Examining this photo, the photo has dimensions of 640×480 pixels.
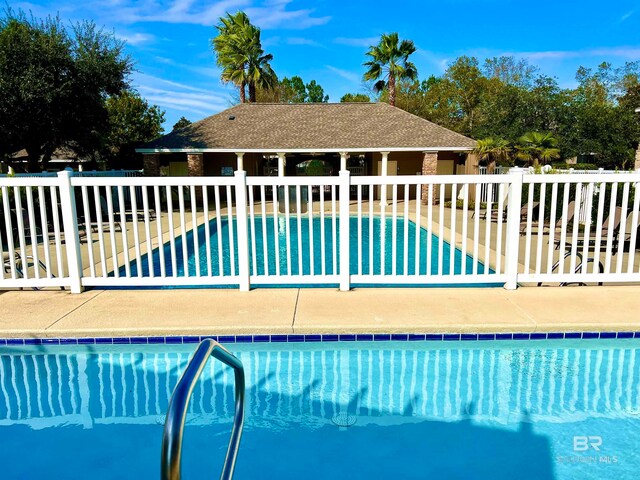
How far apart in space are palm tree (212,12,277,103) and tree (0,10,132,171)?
1274 centimetres

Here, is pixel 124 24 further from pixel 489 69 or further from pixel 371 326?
pixel 489 69

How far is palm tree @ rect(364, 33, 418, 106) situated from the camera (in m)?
31.7

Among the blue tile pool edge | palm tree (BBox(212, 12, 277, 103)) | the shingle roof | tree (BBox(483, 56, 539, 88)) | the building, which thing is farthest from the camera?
tree (BBox(483, 56, 539, 88))

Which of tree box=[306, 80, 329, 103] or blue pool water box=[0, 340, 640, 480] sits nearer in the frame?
blue pool water box=[0, 340, 640, 480]

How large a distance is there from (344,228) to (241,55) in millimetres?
28738

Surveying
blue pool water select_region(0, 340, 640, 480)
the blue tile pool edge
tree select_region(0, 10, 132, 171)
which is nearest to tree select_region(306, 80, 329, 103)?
tree select_region(0, 10, 132, 171)

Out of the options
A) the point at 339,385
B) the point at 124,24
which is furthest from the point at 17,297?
the point at 124,24

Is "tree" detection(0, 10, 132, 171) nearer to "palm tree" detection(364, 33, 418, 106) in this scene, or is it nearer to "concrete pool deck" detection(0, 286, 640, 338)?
"concrete pool deck" detection(0, 286, 640, 338)

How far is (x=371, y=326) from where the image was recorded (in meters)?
4.40

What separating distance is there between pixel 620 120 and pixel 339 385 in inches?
1182

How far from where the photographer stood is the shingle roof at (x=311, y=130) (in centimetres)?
2241

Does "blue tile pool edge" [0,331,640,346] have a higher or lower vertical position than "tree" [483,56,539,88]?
lower

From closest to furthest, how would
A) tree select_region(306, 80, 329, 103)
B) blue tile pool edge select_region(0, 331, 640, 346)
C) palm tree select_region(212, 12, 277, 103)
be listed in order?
blue tile pool edge select_region(0, 331, 640, 346) < palm tree select_region(212, 12, 277, 103) < tree select_region(306, 80, 329, 103)

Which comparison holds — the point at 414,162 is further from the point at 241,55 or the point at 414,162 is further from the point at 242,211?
the point at 242,211
